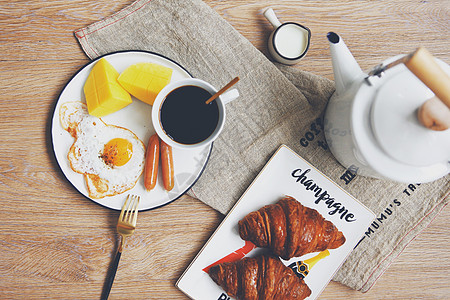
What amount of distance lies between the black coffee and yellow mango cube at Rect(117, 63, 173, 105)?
0.07 metres

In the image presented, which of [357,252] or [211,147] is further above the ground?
[211,147]

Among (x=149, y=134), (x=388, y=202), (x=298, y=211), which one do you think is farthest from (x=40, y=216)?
(x=388, y=202)

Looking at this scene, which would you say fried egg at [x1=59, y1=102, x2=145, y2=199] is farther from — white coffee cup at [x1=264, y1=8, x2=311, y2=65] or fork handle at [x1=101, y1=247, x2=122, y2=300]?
white coffee cup at [x1=264, y1=8, x2=311, y2=65]

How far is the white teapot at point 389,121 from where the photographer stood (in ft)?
2.64

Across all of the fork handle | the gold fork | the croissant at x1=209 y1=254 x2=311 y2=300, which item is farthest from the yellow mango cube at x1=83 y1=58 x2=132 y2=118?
the croissant at x1=209 y1=254 x2=311 y2=300

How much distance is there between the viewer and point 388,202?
Answer: 1.19 meters

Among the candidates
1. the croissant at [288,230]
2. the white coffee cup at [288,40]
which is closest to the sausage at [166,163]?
the croissant at [288,230]

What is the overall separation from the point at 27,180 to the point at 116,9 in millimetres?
694

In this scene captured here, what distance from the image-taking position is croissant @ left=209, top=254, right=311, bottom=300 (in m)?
1.06

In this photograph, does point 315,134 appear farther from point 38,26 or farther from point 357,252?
point 38,26

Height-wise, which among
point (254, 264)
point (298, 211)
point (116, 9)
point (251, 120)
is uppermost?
point (116, 9)

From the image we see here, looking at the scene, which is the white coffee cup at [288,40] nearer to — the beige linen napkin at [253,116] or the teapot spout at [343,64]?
the beige linen napkin at [253,116]

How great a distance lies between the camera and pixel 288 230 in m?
1.06

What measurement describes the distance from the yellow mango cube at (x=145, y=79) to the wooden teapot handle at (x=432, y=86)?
697mm
